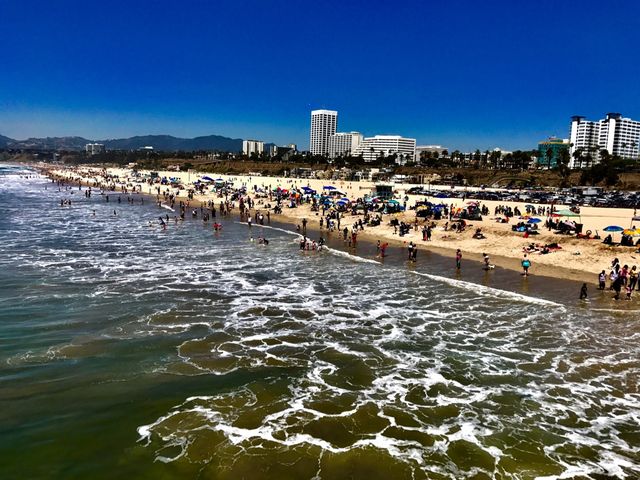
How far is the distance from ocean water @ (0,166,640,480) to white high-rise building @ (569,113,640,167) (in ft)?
639

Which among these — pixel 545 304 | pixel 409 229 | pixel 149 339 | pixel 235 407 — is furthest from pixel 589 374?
pixel 409 229

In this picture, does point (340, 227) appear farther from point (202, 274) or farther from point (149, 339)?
point (149, 339)

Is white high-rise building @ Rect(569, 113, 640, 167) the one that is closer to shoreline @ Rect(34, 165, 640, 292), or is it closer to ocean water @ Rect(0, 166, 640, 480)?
shoreline @ Rect(34, 165, 640, 292)

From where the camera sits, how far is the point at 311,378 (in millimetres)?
12789

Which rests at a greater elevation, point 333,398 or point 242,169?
point 242,169

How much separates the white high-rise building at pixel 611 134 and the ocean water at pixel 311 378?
195 m

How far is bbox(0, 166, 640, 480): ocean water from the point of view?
9289 millimetres

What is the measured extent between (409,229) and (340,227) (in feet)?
23.5

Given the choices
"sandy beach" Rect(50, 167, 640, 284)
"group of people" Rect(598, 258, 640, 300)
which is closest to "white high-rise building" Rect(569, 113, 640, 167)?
"sandy beach" Rect(50, 167, 640, 284)

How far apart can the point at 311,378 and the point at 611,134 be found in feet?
703

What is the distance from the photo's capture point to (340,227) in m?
42.0

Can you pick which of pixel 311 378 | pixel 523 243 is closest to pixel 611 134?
pixel 523 243

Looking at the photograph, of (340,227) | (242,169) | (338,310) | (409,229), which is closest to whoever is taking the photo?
(338,310)

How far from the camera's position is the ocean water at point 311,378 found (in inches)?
366
